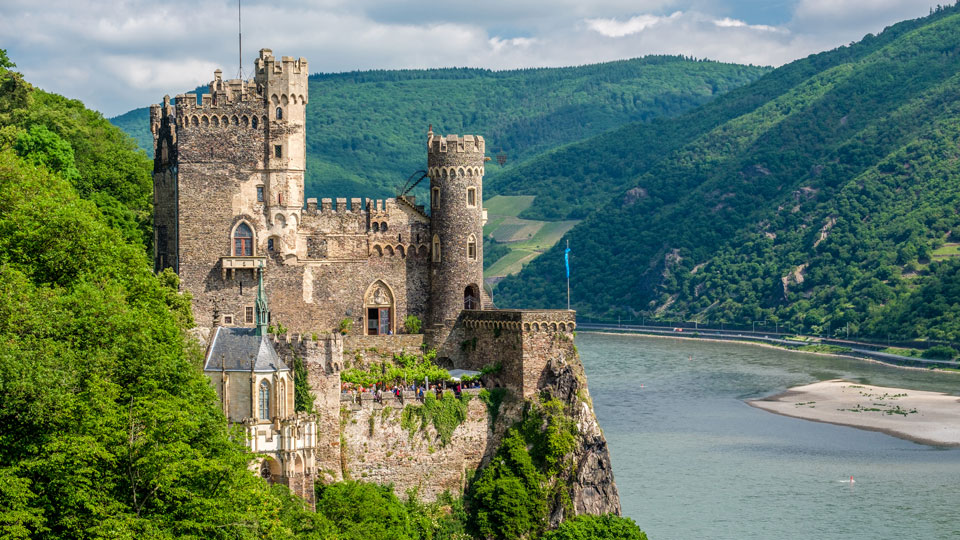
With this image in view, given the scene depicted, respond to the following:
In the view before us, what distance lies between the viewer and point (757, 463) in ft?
309

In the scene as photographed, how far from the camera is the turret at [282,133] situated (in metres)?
66.0

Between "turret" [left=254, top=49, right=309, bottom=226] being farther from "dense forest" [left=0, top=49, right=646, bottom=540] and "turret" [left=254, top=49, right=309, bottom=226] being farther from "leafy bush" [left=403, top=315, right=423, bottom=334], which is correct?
"leafy bush" [left=403, top=315, right=423, bottom=334]

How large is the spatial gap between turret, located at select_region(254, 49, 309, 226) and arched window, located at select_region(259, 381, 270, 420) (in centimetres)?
1485

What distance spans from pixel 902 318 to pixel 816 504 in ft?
245

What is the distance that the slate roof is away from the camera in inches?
2074

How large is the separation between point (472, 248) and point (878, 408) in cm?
5643

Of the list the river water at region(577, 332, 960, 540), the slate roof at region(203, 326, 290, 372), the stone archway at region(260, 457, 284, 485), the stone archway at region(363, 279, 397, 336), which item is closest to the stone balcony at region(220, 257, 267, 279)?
the stone archway at region(363, 279, 397, 336)

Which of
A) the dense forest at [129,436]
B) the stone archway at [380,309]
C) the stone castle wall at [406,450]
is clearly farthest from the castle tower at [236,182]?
the stone castle wall at [406,450]

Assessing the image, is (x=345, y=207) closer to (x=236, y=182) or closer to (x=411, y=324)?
(x=236, y=182)

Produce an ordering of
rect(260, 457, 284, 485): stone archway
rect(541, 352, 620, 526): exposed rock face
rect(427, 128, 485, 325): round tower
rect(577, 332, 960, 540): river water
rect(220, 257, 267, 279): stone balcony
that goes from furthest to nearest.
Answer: rect(577, 332, 960, 540): river water < rect(427, 128, 485, 325): round tower < rect(220, 257, 267, 279): stone balcony < rect(541, 352, 620, 526): exposed rock face < rect(260, 457, 284, 485): stone archway

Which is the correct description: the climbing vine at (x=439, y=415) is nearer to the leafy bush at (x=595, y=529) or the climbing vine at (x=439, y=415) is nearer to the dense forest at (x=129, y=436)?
the dense forest at (x=129, y=436)

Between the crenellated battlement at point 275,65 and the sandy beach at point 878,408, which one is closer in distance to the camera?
the crenellated battlement at point 275,65

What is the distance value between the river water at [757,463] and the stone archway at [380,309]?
1791cm

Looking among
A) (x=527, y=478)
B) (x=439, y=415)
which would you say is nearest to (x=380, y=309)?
(x=439, y=415)
